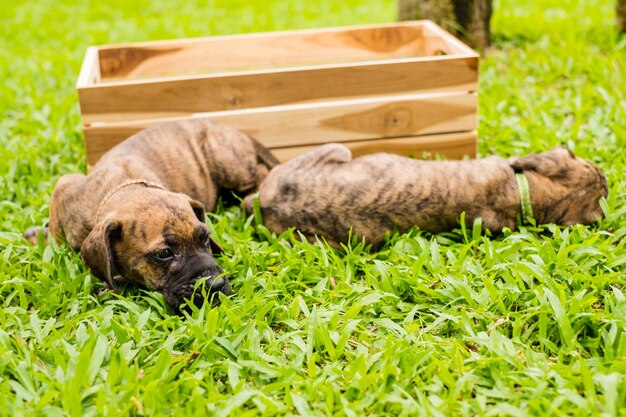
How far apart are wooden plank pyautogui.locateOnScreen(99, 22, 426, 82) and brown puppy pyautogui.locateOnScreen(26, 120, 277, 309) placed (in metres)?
1.58

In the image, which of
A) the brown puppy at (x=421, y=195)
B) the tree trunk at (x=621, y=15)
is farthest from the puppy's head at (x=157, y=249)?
the tree trunk at (x=621, y=15)

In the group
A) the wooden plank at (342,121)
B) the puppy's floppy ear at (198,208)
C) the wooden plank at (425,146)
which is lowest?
the wooden plank at (425,146)

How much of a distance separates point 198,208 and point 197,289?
1.90 ft

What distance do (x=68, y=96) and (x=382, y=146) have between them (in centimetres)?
361

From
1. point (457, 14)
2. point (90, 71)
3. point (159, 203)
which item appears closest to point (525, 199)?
point (159, 203)

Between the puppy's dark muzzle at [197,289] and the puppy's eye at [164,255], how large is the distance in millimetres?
135

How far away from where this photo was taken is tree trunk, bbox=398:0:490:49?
748cm

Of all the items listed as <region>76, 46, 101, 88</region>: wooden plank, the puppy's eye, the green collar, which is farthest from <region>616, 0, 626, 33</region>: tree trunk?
the puppy's eye

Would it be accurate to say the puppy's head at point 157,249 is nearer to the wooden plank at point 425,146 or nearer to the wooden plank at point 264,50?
the wooden plank at point 425,146

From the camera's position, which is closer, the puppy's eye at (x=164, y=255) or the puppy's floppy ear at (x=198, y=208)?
the puppy's eye at (x=164, y=255)

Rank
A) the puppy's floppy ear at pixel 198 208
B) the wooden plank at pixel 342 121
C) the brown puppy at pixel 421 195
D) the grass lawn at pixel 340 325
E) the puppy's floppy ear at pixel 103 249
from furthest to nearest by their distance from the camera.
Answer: the wooden plank at pixel 342 121 < the brown puppy at pixel 421 195 < the puppy's floppy ear at pixel 198 208 < the puppy's floppy ear at pixel 103 249 < the grass lawn at pixel 340 325

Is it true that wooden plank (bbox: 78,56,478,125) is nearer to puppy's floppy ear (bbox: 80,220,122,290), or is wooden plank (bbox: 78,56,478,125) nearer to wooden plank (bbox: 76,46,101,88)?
wooden plank (bbox: 76,46,101,88)

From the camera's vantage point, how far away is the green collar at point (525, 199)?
14.5 ft

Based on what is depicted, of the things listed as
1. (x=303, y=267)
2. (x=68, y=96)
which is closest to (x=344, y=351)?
(x=303, y=267)
